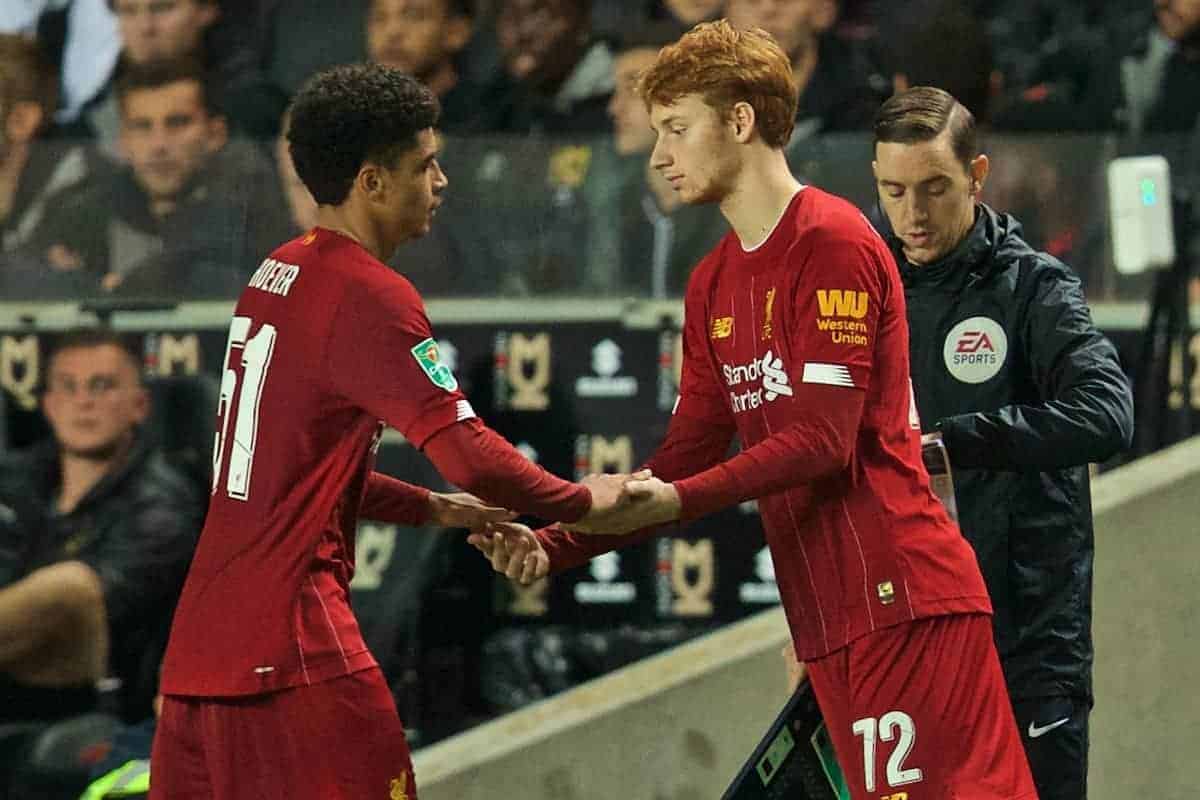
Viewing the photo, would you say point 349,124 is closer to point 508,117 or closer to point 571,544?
point 571,544

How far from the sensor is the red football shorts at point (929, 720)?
3145mm

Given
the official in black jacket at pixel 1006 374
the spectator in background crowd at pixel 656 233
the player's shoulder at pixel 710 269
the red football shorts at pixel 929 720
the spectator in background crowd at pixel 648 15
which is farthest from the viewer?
the spectator in background crowd at pixel 648 15

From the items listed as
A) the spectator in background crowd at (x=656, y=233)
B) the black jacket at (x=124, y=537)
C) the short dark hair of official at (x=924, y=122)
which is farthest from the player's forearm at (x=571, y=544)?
the black jacket at (x=124, y=537)

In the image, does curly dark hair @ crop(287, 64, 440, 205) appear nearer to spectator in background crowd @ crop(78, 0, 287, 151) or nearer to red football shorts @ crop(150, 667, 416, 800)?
red football shorts @ crop(150, 667, 416, 800)

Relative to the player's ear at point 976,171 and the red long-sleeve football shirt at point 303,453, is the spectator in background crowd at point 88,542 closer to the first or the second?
the red long-sleeve football shirt at point 303,453

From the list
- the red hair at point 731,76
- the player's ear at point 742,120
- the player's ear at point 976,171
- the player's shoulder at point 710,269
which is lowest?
the player's shoulder at point 710,269

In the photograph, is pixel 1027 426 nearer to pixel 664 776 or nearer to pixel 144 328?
pixel 664 776

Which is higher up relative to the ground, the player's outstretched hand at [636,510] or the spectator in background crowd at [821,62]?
the spectator in background crowd at [821,62]

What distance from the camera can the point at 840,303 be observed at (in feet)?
10.2

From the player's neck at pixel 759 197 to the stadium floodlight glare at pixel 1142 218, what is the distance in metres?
2.84

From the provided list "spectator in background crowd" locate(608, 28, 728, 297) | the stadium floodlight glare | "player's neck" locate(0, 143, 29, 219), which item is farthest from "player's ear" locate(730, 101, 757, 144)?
"player's neck" locate(0, 143, 29, 219)

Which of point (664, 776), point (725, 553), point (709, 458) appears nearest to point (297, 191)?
point (725, 553)

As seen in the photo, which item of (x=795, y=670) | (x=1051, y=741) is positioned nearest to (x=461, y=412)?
(x=795, y=670)

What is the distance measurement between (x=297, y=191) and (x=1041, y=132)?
2.31 metres
